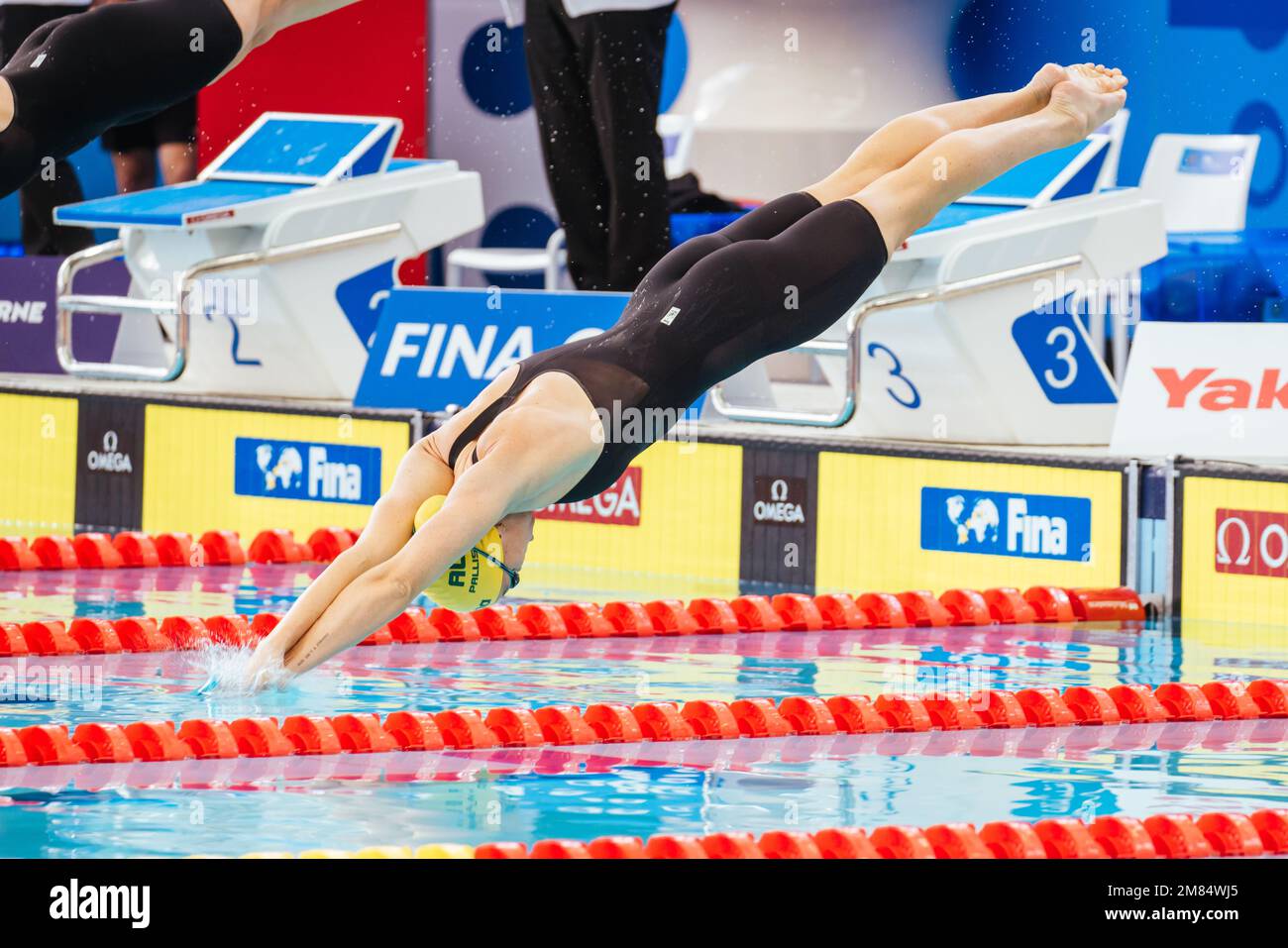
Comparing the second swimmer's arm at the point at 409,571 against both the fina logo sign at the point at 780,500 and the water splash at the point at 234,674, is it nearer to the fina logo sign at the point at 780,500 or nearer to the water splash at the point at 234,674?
the water splash at the point at 234,674

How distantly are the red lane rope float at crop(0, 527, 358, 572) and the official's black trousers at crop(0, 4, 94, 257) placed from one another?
2.95 meters

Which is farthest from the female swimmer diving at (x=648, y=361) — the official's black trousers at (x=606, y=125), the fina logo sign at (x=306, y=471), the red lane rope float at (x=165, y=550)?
the fina logo sign at (x=306, y=471)

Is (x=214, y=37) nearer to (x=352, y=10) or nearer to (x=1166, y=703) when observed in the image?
(x=1166, y=703)

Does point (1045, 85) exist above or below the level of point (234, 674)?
above

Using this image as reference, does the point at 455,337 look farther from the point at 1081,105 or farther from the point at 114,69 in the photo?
the point at 114,69

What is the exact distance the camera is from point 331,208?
30.6ft

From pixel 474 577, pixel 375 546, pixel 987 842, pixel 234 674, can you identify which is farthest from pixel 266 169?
pixel 987 842

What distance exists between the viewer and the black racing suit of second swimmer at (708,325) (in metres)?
4.79

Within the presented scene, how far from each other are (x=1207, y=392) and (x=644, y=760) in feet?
9.64

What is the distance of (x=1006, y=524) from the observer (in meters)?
7.63

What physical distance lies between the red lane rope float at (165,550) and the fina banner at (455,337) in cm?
66

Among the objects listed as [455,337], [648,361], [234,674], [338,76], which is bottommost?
[234,674]
